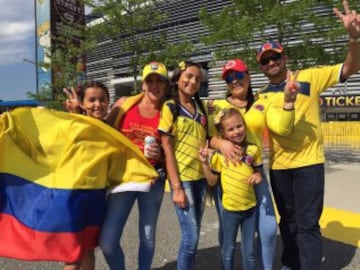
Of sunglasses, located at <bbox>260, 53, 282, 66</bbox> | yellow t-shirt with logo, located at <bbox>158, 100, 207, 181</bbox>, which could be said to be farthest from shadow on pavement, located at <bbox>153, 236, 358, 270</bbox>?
sunglasses, located at <bbox>260, 53, 282, 66</bbox>

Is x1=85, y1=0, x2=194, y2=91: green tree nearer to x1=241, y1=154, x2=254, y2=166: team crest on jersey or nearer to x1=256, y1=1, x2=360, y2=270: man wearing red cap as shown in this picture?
x1=256, y1=1, x2=360, y2=270: man wearing red cap

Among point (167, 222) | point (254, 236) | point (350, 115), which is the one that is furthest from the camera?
point (350, 115)

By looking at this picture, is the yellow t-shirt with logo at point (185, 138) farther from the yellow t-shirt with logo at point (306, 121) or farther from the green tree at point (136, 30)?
the green tree at point (136, 30)

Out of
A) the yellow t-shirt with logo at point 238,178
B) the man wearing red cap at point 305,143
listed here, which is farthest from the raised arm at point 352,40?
the yellow t-shirt with logo at point 238,178

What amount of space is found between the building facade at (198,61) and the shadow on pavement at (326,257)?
8.02 m

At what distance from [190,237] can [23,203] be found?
128cm

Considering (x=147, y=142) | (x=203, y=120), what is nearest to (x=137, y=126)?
(x=147, y=142)

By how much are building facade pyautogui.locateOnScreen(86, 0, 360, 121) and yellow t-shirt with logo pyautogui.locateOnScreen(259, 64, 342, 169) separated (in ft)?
27.8

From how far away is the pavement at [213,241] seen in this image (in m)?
4.61

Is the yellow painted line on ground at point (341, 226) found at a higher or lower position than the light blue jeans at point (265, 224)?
lower

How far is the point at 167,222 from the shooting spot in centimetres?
625

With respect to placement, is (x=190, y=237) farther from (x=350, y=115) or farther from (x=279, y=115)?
(x=350, y=115)

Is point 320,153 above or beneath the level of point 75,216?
above

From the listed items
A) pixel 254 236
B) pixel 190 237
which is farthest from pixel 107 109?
pixel 254 236
